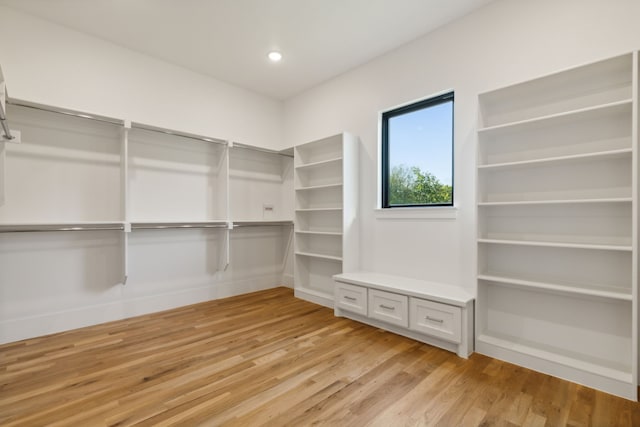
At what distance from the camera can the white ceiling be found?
2.68 m

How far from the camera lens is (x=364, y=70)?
3.67 metres

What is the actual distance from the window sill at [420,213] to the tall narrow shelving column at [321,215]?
38cm

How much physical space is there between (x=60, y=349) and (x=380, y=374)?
2604 millimetres

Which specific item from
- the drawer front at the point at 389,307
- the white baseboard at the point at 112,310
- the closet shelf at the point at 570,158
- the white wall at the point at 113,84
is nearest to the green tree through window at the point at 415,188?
the closet shelf at the point at 570,158

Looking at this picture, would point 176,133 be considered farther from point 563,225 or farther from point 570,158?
point 563,225

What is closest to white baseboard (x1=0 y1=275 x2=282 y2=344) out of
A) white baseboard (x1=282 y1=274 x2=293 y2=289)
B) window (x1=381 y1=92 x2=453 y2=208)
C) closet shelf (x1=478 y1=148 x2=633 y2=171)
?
white baseboard (x1=282 y1=274 x2=293 y2=289)

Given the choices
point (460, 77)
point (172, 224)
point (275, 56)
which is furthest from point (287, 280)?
point (460, 77)

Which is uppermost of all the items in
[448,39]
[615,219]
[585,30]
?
[448,39]

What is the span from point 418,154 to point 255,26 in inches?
82.4

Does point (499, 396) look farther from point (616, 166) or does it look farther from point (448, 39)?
point (448, 39)

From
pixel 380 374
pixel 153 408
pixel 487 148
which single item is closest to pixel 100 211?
pixel 153 408

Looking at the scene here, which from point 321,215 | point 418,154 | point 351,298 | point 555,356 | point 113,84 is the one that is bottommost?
point 555,356

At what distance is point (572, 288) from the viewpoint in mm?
2023

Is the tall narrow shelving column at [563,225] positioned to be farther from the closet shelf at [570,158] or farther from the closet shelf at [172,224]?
the closet shelf at [172,224]
